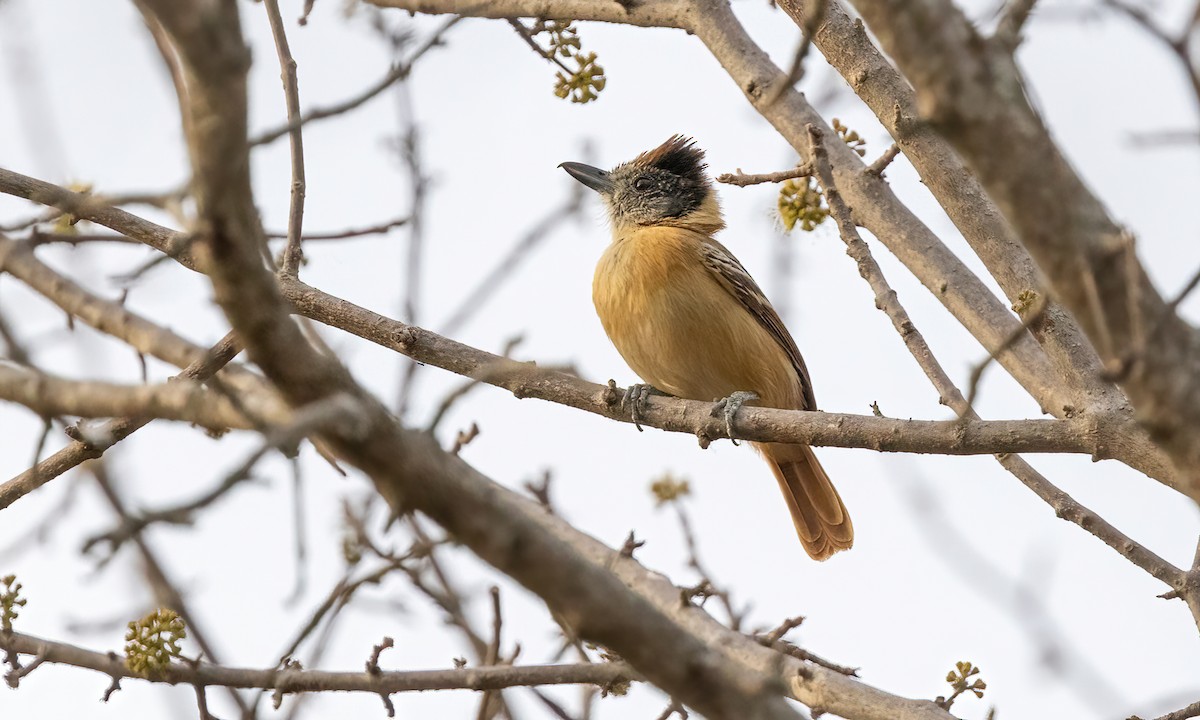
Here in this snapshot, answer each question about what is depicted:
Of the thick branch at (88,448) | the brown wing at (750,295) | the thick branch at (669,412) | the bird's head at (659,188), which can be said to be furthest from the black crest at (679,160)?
the thick branch at (88,448)

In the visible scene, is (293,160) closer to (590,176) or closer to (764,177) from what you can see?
(764,177)

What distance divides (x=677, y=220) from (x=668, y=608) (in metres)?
3.27

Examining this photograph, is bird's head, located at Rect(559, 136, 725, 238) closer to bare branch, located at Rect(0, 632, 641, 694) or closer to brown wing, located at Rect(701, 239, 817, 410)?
brown wing, located at Rect(701, 239, 817, 410)

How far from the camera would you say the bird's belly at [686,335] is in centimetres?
616

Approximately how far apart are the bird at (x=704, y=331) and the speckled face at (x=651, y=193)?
0.01m

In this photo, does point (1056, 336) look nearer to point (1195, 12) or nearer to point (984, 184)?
point (984, 184)

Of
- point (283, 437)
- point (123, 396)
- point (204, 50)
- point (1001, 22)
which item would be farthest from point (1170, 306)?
point (123, 396)

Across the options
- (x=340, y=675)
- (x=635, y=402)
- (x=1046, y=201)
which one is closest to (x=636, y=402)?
(x=635, y=402)

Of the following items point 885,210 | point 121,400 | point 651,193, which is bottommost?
point 121,400

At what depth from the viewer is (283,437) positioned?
187 cm

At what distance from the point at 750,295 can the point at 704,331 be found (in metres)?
0.60

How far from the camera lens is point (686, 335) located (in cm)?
614

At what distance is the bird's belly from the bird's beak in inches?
59.1

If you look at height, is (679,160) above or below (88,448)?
above
